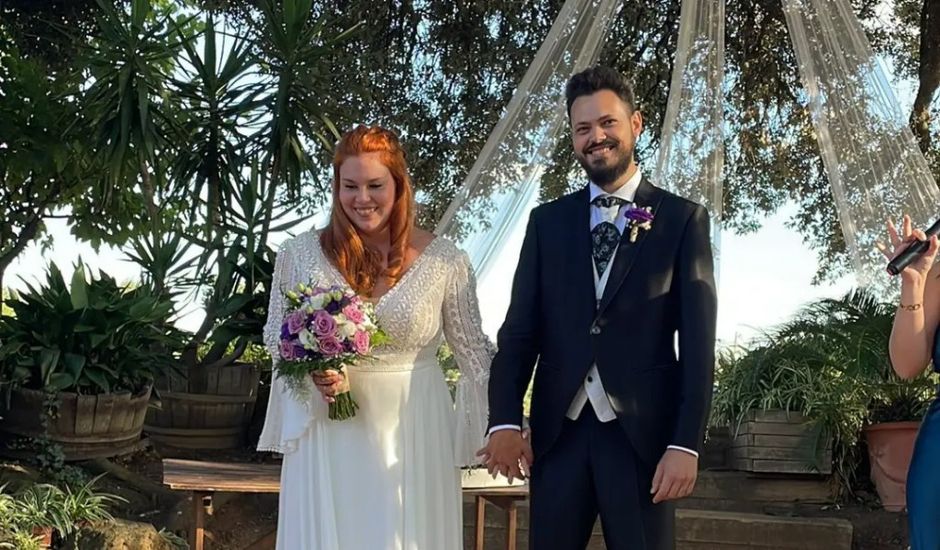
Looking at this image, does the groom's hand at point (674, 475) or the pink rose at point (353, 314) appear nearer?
the groom's hand at point (674, 475)

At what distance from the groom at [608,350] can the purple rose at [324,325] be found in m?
0.40

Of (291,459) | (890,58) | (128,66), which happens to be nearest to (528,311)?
(291,459)

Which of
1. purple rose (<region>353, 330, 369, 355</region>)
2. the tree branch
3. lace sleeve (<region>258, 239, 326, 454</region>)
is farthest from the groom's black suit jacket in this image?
the tree branch

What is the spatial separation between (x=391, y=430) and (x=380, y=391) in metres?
0.11

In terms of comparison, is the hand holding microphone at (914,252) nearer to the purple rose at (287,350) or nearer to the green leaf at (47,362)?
the purple rose at (287,350)

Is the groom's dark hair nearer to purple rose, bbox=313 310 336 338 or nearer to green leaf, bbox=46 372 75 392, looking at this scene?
purple rose, bbox=313 310 336 338

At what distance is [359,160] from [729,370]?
3.87 metres

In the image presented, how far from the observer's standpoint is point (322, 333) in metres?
2.38

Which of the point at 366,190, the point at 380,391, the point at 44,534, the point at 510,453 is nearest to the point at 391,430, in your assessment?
the point at 380,391

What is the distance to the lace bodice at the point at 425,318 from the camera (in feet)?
8.74

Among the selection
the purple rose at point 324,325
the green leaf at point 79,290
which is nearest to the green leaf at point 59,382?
the green leaf at point 79,290

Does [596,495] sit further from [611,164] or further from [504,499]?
[504,499]

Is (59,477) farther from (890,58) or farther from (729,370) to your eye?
(890,58)

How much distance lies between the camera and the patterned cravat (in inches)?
90.7
